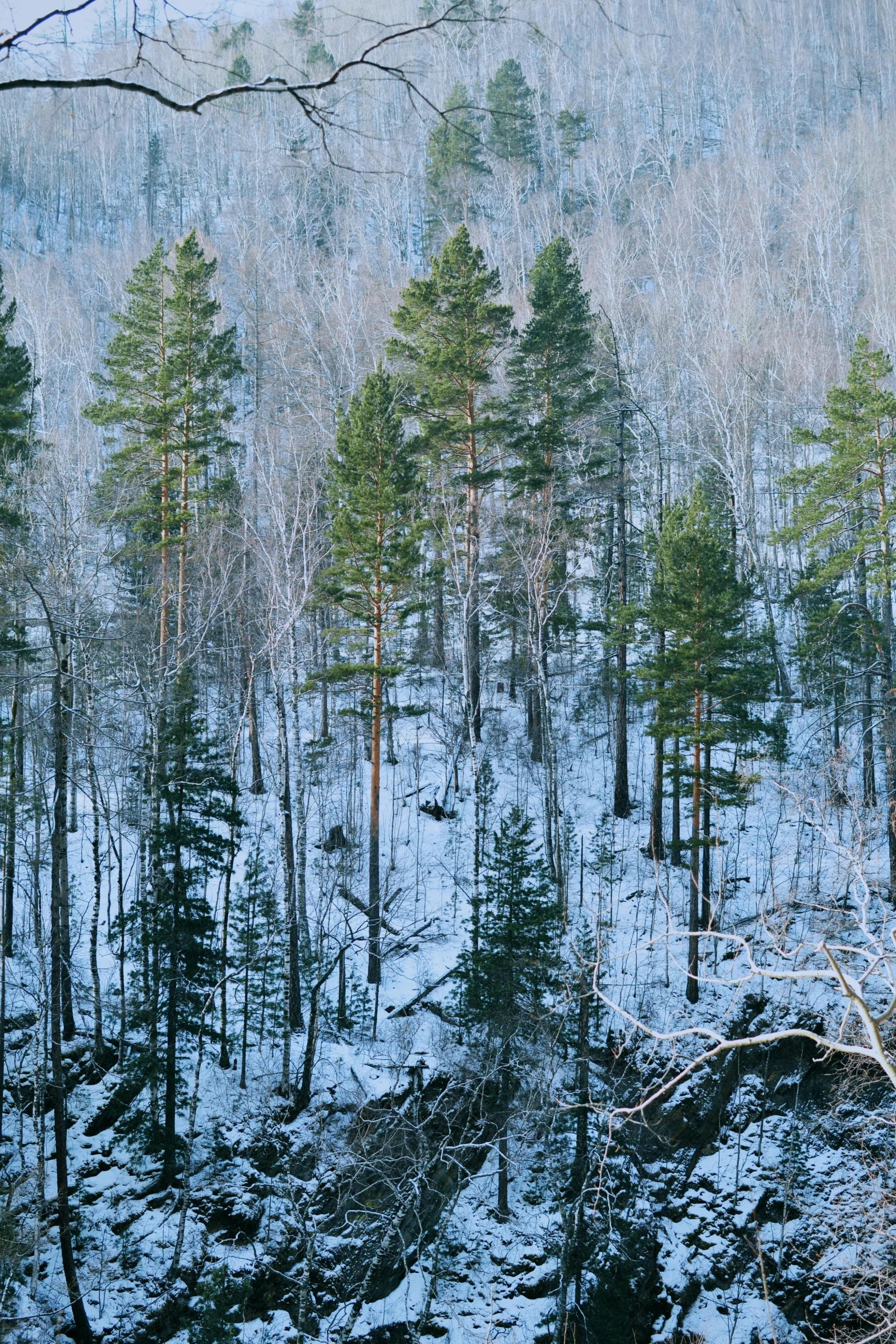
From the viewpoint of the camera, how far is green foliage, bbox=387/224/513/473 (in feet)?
70.6

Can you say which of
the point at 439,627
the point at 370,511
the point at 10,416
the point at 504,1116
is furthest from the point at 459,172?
the point at 504,1116

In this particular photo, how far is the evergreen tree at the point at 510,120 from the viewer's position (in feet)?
140

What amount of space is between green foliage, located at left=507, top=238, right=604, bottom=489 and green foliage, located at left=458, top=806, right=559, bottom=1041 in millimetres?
11400

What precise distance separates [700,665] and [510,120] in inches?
1386

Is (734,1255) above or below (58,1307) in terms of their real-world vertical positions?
below

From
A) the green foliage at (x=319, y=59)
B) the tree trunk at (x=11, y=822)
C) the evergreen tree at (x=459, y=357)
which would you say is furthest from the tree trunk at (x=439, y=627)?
the green foliage at (x=319, y=59)

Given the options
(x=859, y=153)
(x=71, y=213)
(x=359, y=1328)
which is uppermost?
(x=71, y=213)

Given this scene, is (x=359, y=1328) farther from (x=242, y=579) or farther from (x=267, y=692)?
(x=267, y=692)

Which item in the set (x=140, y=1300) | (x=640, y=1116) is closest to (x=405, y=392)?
(x=640, y=1116)

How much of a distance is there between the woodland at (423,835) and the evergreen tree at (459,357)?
0.47ft

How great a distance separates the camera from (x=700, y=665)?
60.3ft

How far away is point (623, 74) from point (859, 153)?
1113 inches

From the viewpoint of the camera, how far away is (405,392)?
24.3 metres

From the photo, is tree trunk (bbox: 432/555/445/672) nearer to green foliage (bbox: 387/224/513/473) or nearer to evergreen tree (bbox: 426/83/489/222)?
green foliage (bbox: 387/224/513/473)
